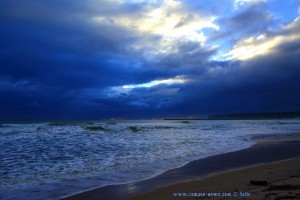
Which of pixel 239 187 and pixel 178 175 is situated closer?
pixel 239 187

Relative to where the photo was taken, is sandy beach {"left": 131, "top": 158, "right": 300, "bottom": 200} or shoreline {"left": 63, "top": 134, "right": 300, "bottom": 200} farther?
shoreline {"left": 63, "top": 134, "right": 300, "bottom": 200}

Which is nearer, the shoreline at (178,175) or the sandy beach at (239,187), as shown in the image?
the sandy beach at (239,187)

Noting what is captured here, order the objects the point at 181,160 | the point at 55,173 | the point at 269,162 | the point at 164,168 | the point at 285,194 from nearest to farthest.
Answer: the point at 285,194
the point at 55,173
the point at 164,168
the point at 269,162
the point at 181,160

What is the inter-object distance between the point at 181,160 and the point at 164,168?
6.44 ft

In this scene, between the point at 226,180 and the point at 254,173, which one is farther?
the point at 254,173

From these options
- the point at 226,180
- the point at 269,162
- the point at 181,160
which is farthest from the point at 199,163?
the point at 226,180

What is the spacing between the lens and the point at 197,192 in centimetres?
659

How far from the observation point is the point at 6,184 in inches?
311

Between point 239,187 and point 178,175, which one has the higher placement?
point 239,187

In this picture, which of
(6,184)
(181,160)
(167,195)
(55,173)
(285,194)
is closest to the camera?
(285,194)

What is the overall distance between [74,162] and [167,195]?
6.01m

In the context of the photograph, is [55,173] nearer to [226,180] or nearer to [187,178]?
[187,178]

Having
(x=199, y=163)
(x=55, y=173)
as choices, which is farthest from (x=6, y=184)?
(x=199, y=163)

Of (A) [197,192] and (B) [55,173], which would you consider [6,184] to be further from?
(A) [197,192]
